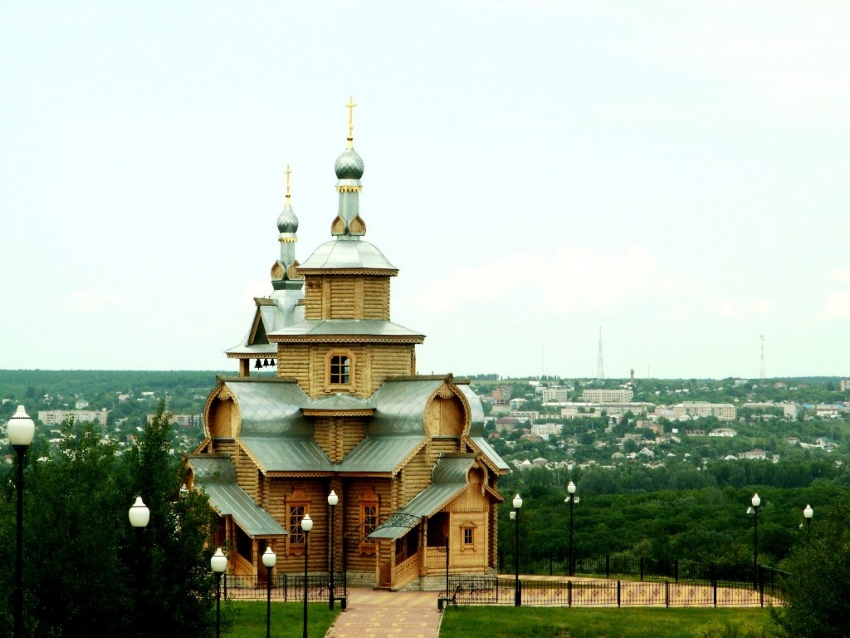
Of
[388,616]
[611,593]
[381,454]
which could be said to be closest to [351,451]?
[381,454]

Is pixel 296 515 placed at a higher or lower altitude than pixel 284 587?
higher

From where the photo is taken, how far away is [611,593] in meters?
41.1

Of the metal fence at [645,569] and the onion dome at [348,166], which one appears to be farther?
the onion dome at [348,166]

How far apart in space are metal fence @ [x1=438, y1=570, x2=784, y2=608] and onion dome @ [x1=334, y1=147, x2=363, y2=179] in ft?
34.3

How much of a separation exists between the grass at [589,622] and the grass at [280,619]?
247cm

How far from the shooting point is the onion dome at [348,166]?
45.5 metres

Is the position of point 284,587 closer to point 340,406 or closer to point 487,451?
point 340,406

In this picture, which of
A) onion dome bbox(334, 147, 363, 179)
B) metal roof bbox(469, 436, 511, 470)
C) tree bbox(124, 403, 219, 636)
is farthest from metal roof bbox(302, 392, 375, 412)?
tree bbox(124, 403, 219, 636)

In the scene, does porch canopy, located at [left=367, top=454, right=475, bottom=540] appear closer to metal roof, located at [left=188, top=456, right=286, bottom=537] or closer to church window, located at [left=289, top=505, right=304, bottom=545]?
church window, located at [left=289, top=505, right=304, bottom=545]

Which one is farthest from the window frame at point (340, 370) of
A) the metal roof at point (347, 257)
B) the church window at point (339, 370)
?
the metal roof at point (347, 257)

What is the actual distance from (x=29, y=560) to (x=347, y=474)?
15796 mm

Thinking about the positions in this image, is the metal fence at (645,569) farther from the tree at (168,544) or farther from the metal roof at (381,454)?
the tree at (168,544)

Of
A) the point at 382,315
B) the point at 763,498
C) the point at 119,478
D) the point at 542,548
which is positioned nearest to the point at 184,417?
the point at 763,498

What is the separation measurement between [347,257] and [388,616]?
33.8ft
